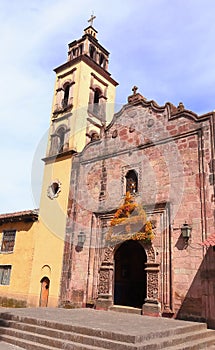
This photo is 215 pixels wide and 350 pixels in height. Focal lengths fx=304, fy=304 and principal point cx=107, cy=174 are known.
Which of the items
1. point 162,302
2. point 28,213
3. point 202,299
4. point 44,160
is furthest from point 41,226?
point 202,299

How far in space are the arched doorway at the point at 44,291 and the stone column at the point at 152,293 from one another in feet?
18.2

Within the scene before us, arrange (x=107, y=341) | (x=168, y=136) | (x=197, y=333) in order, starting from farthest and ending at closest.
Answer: (x=168, y=136) → (x=197, y=333) → (x=107, y=341)

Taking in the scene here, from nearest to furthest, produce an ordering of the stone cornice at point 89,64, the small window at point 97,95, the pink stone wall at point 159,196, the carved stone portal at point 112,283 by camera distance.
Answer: the pink stone wall at point 159,196 → the carved stone portal at point 112,283 → the stone cornice at point 89,64 → the small window at point 97,95

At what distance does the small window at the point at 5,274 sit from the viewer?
53.8 feet

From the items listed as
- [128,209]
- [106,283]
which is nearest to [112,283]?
[106,283]

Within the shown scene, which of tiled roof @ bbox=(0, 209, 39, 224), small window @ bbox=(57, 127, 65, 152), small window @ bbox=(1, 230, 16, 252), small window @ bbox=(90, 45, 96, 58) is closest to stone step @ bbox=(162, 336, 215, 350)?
tiled roof @ bbox=(0, 209, 39, 224)

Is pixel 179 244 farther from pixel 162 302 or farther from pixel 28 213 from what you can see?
pixel 28 213

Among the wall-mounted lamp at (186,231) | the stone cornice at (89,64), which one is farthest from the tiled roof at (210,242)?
the stone cornice at (89,64)

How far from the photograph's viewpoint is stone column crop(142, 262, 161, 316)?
10488 millimetres

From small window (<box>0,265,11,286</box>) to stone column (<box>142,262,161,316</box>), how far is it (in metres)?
8.75

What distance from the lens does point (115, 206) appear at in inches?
517

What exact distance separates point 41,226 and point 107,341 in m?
10.1

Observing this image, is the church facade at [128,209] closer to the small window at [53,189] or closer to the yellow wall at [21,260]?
the small window at [53,189]

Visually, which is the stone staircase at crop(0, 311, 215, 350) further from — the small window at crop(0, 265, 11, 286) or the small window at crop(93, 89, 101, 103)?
the small window at crop(93, 89, 101, 103)
